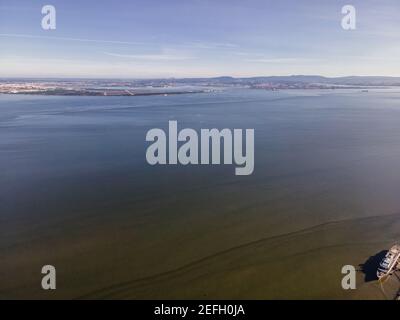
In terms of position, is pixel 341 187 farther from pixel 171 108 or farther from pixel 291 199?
pixel 171 108

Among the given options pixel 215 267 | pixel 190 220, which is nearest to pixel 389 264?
pixel 215 267

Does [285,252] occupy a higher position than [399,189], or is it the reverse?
[399,189]

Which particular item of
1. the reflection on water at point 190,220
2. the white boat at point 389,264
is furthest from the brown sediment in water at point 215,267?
the white boat at point 389,264

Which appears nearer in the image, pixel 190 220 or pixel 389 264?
pixel 389 264

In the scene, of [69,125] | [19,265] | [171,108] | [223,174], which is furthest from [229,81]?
[19,265]

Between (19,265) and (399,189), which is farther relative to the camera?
(399,189)

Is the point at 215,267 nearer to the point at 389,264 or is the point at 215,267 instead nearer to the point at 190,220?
the point at 190,220
